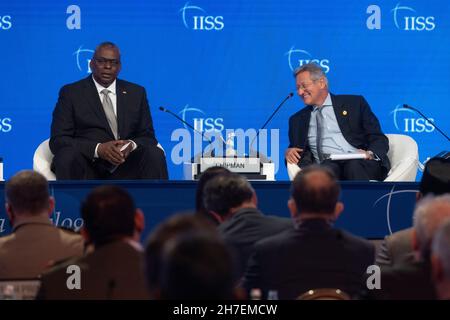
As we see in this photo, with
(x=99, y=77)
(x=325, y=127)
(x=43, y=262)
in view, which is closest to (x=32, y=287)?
(x=43, y=262)

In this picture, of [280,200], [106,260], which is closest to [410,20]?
[280,200]

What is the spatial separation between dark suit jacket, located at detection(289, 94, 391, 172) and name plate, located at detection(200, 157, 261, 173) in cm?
61

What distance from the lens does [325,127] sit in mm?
7281

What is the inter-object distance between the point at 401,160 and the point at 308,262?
3.85m

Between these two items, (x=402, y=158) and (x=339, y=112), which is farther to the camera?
(x=339, y=112)

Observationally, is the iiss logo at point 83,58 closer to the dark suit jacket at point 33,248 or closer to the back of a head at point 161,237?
the dark suit jacket at point 33,248

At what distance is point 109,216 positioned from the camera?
2.95 m

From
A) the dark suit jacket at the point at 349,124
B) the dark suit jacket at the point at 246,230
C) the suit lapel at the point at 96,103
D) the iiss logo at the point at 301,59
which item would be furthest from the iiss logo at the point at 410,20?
the dark suit jacket at the point at 246,230

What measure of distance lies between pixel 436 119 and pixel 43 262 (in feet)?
18.8

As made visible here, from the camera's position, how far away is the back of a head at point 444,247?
2.24 m

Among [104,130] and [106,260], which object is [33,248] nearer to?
[106,260]

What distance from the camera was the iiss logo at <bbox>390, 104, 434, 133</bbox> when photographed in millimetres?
8609
